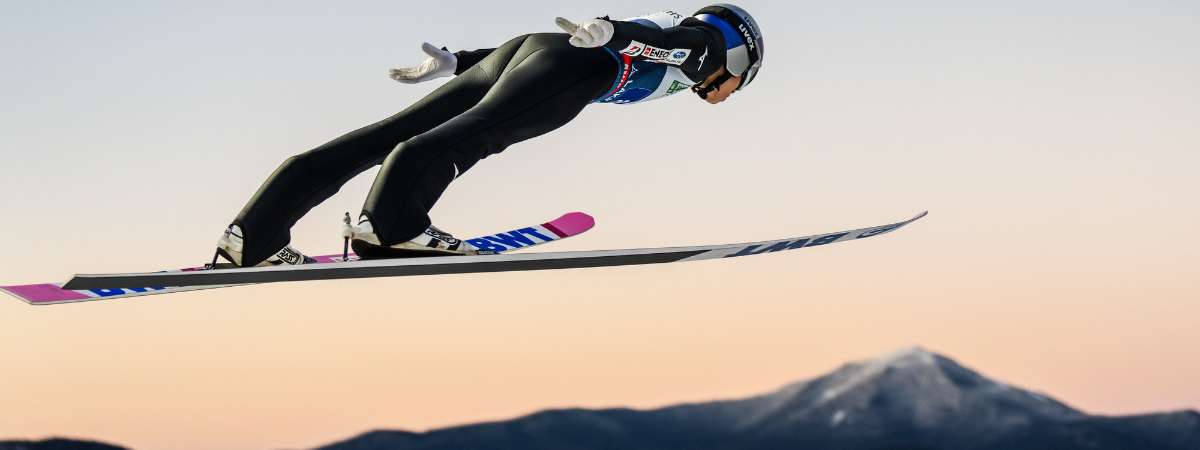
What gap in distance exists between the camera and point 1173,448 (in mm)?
66938

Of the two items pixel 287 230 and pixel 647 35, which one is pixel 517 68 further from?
pixel 287 230

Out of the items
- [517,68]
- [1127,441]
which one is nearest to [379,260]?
[517,68]

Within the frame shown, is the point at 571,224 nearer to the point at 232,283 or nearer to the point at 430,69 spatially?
the point at 430,69

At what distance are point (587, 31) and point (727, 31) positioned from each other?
6.87ft

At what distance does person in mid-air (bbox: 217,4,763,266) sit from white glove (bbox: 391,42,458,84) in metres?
0.01

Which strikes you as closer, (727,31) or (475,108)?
(475,108)

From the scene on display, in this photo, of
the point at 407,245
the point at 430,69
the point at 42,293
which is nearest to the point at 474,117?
the point at 407,245

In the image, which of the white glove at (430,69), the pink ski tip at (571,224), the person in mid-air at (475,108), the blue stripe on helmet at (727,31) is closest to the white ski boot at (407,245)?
the person in mid-air at (475,108)

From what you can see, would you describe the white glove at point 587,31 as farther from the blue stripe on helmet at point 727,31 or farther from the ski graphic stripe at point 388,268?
the blue stripe on helmet at point 727,31

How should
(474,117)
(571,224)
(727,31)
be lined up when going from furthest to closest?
(571,224)
(727,31)
(474,117)

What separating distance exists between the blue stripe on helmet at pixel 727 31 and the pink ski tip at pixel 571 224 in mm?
2791

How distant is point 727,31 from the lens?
8492 millimetres

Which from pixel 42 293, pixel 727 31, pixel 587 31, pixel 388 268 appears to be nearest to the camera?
pixel 587 31

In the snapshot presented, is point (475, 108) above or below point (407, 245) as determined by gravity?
above
